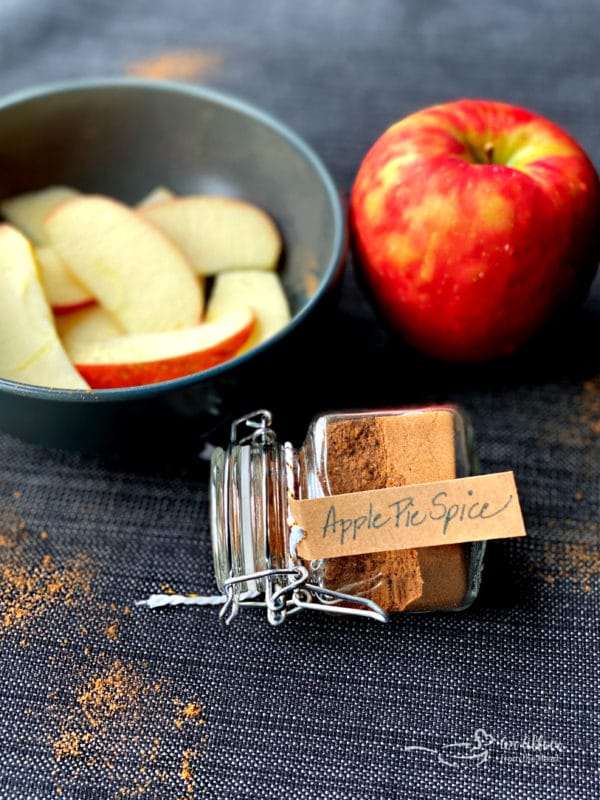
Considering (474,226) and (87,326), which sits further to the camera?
(87,326)

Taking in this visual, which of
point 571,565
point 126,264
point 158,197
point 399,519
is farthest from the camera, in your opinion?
point 158,197

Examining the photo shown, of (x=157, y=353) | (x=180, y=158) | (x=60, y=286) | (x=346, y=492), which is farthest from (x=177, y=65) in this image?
(x=346, y=492)

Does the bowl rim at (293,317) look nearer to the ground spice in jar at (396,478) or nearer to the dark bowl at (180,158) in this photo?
the dark bowl at (180,158)

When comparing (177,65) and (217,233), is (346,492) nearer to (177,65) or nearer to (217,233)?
(217,233)

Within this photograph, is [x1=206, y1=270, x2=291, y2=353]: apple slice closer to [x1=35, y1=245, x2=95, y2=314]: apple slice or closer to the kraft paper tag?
[x1=35, y1=245, x2=95, y2=314]: apple slice

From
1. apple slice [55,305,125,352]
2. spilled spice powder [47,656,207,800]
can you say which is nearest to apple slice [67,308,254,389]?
apple slice [55,305,125,352]

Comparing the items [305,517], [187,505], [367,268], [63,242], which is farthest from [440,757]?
[63,242]

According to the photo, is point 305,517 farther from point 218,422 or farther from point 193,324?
point 193,324
